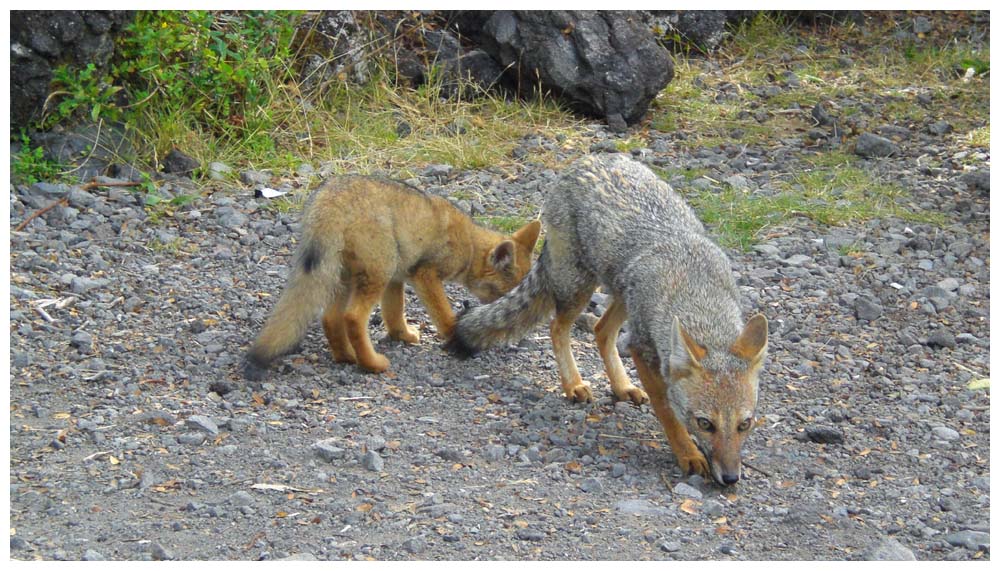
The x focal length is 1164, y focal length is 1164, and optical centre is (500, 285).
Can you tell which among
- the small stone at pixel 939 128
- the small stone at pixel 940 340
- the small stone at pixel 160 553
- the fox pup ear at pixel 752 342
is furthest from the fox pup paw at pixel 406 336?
the small stone at pixel 939 128

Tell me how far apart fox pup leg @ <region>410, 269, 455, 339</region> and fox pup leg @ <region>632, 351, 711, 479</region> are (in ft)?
4.74

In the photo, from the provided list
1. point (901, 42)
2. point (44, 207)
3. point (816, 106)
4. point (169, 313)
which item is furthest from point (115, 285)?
point (901, 42)

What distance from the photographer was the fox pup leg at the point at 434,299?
22.4ft

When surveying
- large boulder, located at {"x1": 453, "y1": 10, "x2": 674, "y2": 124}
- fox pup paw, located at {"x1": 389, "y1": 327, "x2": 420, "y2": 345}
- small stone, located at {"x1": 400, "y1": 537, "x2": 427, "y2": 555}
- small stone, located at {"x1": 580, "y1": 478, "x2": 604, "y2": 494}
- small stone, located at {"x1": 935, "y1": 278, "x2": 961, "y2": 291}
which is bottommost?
fox pup paw, located at {"x1": 389, "y1": 327, "x2": 420, "y2": 345}

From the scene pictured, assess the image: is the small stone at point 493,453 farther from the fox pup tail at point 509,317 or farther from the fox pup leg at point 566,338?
the fox pup tail at point 509,317

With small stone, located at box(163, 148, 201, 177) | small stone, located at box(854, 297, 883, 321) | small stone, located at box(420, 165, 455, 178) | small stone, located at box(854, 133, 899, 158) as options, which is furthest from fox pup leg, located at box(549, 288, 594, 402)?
small stone, located at box(854, 133, 899, 158)

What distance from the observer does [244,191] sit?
29.2 ft

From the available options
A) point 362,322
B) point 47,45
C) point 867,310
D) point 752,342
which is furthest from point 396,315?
point 47,45

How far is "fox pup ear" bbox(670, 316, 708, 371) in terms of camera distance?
17.1ft

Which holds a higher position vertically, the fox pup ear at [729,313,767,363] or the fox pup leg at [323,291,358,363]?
the fox pup ear at [729,313,767,363]

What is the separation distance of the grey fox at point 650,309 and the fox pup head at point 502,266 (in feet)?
1.91

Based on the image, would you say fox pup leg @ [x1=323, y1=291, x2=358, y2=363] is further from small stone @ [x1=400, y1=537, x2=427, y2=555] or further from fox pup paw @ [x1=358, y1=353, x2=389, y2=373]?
small stone @ [x1=400, y1=537, x2=427, y2=555]

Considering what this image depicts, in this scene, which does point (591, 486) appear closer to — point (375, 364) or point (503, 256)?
point (375, 364)

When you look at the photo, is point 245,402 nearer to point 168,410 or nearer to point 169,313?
point 168,410
